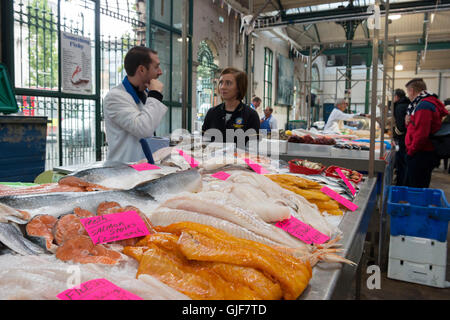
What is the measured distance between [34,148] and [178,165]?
240cm

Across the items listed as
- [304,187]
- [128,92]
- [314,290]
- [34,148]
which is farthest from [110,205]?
[34,148]

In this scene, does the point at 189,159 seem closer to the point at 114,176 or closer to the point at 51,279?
the point at 114,176

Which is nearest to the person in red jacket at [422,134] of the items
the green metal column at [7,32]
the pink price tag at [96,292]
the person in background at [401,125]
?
the person in background at [401,125]

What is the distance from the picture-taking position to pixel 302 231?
1.11 m

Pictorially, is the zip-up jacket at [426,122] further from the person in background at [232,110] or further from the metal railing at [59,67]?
the metal railing at [59,67]

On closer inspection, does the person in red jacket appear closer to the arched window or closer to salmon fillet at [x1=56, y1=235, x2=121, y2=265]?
salmon fillet at [x1=56, y1=235, x2=121, y2=265]

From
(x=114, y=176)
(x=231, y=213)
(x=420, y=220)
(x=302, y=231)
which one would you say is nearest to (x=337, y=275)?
(x=302, y=231)

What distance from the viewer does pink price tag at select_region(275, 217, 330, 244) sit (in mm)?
1072

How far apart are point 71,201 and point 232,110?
2.38 m

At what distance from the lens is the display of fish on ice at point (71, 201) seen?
862 millimetres

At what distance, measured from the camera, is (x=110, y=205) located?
1.10 m

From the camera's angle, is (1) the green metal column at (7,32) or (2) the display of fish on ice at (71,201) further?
(1) the green metal column at (7,32)

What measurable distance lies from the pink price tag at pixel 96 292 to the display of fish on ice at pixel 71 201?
256mm

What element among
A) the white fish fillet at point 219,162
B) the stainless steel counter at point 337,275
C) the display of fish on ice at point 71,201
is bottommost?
the stainless steel counter at point 337,275
